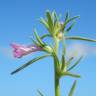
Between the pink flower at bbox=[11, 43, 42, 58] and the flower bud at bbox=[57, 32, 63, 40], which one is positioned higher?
the flower bud at bbox=[57, 32, 63, 40]

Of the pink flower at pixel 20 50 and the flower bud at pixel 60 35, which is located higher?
the flower bud at pixel 60 35

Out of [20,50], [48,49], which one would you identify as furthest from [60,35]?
[20,50]

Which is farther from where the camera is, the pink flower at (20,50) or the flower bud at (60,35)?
the pink flower at (20,50)

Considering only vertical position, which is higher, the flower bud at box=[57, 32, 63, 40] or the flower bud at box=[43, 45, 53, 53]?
the flower bud at box=[57, 32, 63, 40]

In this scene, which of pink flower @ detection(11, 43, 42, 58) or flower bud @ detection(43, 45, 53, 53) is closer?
flower bud @ detection(43, 45, 53, 53)

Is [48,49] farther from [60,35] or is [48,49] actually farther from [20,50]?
[20,50]

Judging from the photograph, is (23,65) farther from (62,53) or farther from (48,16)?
(48,16)

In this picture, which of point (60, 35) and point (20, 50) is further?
point (20, 50)

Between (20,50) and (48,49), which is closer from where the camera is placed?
(48,49)

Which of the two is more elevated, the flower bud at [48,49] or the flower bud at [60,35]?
the flower bud at [60,35]

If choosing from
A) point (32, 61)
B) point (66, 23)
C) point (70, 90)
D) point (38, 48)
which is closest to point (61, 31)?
point (66, 23)

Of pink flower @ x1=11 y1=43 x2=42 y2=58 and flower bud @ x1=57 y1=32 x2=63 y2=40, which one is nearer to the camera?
flower bud @ x1=57 y1=32 x2=63 y2=40
